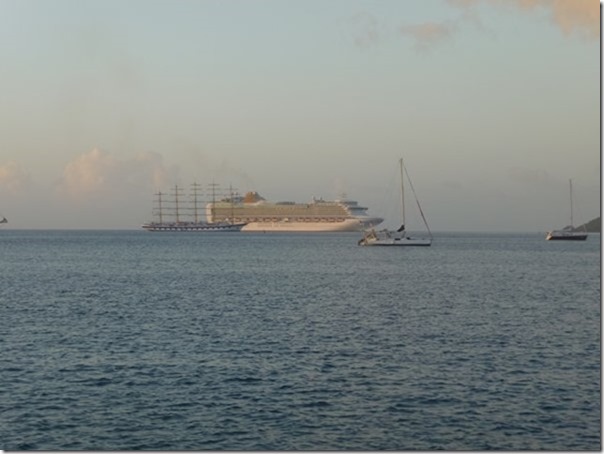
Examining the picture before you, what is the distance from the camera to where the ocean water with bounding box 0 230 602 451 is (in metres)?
15.4

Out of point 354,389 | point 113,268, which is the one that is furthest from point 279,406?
point 113,268

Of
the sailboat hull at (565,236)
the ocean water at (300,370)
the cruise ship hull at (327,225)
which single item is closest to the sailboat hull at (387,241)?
the sailboat hull at (565,236)

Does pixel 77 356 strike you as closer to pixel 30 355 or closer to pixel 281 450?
pixel 30 355

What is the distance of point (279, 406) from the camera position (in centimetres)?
1716

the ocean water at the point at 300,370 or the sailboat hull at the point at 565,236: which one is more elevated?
the sailboat hull at the point at 565,236

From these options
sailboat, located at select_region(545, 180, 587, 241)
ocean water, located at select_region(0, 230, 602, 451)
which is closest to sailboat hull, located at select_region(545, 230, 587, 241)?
sailboat, located at select_region(545, 180, 587, 241)

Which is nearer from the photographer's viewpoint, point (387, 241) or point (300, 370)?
point (300, 370)

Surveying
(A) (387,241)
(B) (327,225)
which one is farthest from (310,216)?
(A) (387,241)

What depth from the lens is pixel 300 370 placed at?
2058 cm

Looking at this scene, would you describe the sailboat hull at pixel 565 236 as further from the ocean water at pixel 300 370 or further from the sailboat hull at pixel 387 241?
the ocean water at pixel 300 370

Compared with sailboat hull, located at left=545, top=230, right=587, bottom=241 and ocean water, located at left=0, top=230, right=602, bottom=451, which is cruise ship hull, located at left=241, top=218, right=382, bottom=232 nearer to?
sailboat hull, located at left=545, top=230, right=587, bottom=241

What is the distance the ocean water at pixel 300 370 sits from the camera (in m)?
15.4

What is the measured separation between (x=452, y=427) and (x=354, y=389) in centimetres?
336

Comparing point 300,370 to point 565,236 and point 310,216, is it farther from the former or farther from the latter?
point 310,216
